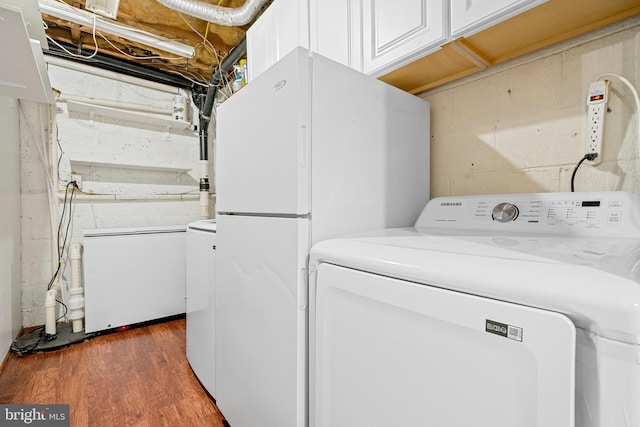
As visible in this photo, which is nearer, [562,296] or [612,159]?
[562,296]

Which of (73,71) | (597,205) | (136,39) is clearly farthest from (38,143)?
(597,205)

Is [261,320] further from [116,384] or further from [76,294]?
[76,294]

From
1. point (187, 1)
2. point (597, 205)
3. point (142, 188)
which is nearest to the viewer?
point (597, 205)

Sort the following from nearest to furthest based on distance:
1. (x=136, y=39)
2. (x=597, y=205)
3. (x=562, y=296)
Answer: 1. (x=562, y=296)
2. (x=597, y=205)
3. (x=136, y=39)

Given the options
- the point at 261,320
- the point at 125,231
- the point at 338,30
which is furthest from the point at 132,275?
the point at 338,30

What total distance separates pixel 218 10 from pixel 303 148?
1.72 m

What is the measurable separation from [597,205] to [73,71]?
12.4 feet

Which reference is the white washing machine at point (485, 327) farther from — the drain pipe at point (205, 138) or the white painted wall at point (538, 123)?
the drain pipe at point (205, 138)

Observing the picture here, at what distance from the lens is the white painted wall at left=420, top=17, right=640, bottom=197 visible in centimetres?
102

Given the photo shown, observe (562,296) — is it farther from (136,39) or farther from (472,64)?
(136,39)

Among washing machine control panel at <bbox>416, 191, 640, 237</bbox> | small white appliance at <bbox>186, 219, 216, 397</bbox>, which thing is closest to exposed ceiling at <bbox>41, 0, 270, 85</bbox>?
small white appliance at <bbox>186, 219, 216, 397</bbox>

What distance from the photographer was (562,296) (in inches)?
18.2

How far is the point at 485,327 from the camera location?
1.75 feet

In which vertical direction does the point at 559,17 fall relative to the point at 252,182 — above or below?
above
